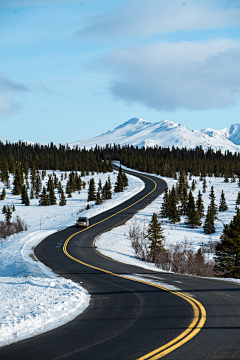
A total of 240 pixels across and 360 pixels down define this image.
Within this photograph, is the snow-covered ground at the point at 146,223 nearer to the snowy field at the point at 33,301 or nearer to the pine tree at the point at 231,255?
the pine tree at the point at 231,255

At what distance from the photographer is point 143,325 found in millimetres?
7625

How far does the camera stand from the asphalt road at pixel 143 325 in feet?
19.4

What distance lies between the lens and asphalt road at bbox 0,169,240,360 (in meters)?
5.91

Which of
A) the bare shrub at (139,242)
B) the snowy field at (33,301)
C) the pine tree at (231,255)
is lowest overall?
the bare shrub at (139,242)

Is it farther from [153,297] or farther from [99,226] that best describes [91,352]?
[99,226]

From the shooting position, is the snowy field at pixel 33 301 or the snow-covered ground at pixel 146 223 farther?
the snow-covered ground at pixel 146 223

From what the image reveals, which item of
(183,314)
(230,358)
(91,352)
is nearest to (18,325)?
(91,352)

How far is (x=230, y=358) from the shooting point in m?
5.51

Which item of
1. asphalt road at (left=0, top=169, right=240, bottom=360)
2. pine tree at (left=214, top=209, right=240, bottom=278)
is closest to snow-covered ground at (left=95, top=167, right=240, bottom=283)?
asphalt road at (left=0, top=169, right=240, bottom=360)

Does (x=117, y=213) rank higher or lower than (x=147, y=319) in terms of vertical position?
lower

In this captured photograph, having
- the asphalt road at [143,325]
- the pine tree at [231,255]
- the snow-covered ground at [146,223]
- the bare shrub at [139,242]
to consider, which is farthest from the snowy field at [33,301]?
the pine tree at [231,255]

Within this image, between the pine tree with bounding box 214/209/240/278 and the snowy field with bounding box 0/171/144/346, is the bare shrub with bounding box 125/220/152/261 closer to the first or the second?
the pine tree with bounding box 214/209/240/278

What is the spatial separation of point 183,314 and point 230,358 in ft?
9.99

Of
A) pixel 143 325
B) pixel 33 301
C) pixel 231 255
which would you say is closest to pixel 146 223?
pixel 231 255
